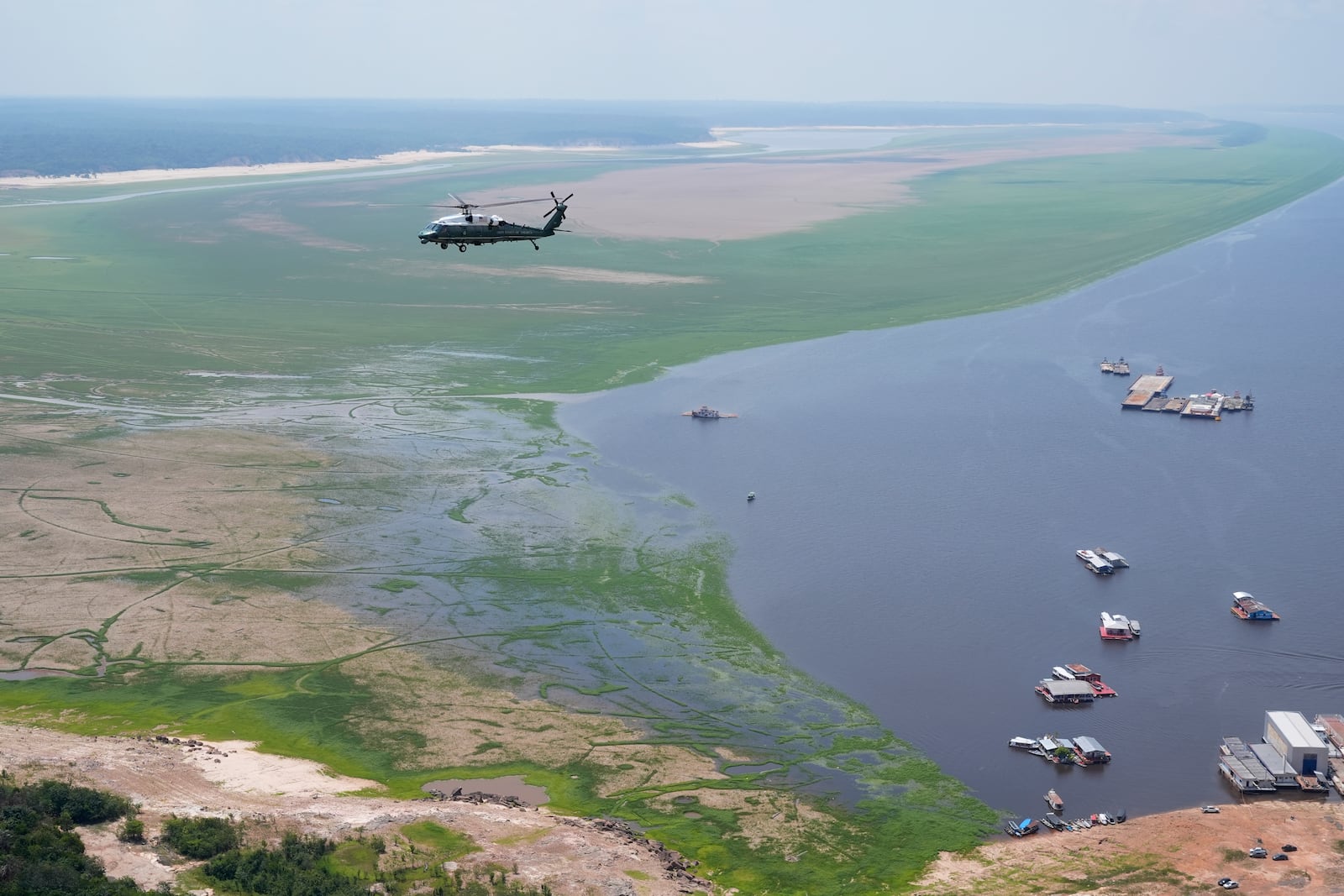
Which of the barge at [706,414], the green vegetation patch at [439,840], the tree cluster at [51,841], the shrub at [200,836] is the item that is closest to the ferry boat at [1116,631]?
the green vegetation patch at [439,840]

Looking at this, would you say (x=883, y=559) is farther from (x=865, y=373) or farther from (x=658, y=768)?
(x=865, y=373)

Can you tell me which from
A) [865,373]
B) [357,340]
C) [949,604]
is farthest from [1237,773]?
[357,340]

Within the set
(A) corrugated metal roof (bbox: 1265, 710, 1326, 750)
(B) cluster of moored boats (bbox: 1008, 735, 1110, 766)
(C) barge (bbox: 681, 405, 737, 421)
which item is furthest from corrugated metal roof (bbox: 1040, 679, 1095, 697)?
(C) barge (bbox: 681, 405, 737, 421)

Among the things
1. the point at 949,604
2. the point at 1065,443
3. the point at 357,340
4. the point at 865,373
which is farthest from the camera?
the point at 357,340

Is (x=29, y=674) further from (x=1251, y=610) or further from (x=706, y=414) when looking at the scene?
(x=1251, y=610)

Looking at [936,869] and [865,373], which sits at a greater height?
[865,373]

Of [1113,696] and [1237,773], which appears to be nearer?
[1237,773]

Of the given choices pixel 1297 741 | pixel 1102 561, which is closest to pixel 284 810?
pixel 1297 741
